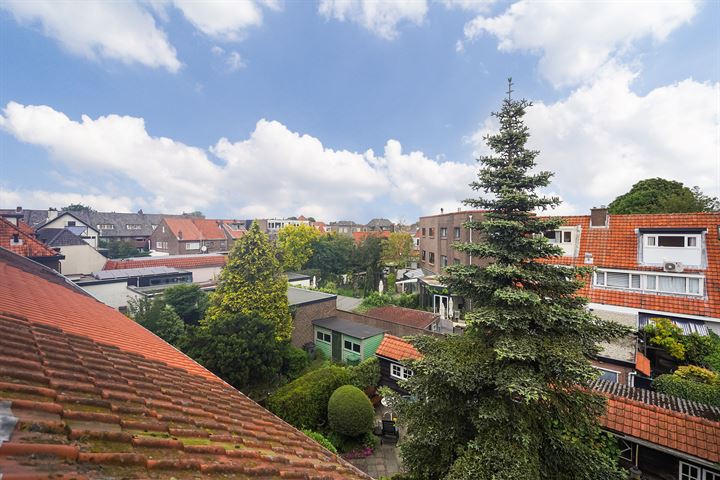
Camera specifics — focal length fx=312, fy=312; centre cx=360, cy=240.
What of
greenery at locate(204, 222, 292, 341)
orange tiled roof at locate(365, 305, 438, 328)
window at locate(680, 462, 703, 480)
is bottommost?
window at locate(680, 462, 703, 480)

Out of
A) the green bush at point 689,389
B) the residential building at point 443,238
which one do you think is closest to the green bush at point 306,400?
the green bush at point 689,389

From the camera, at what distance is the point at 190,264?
32.3 metres

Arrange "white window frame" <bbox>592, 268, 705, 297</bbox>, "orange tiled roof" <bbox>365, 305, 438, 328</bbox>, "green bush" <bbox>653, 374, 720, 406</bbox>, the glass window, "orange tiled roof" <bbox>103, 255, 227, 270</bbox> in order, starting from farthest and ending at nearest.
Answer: "orange tiled roof" <bbox>103, 255, 227, 270</bbox>
"orange tiled roof" <bbox>365, 305, 438, 328</bbox>
the glass window
"white window frame" <bbox>592, 268, 705, 297</bbox>
"green bush" <bbox>653, 374, 720, 406</bbox>

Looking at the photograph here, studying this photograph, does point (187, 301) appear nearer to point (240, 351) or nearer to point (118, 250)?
point (240, 351)

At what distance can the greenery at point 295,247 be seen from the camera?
1567 inches

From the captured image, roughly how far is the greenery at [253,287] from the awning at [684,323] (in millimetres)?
18591

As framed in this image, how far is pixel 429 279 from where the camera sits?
82.8ft

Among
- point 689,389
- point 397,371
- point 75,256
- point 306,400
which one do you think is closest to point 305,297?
point 397,371

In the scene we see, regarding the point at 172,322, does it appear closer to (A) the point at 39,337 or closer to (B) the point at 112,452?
(A) the point at 39,337

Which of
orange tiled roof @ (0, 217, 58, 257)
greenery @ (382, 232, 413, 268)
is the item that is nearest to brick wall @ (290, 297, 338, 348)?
greenery @ (382, 232, 413, 268)

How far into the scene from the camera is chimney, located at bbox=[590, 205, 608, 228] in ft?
66.4

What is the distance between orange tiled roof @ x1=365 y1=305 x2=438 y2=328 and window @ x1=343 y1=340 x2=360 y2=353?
3.07 meters

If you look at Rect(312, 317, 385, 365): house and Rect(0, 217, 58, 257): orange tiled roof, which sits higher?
Rect(0, 217, 58, 257): orange tiled roof

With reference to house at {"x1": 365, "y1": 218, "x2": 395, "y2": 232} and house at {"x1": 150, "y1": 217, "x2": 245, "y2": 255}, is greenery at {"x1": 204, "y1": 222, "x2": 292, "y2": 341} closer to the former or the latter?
house at {"x1": 150, "y1": 217, "x2": 245, "y2": 255}
